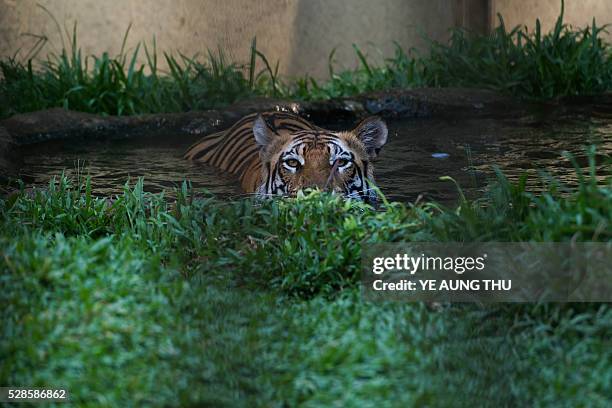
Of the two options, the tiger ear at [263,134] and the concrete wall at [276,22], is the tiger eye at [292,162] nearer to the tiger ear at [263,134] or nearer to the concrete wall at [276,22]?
the tiger ear at [263,134]

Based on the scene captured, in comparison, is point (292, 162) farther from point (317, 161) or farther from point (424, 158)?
point (424, 158)

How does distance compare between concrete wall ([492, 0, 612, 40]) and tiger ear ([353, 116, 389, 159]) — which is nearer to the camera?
tiger ear ([353, 116, 389, 159])

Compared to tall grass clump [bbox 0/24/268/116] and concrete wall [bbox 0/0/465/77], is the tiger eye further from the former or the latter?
concrete wall [bbox 0/0/465/77]

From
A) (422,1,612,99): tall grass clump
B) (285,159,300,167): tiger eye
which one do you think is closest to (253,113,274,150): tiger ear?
(285,159,300,167): tiger eye

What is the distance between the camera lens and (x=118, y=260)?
325 cm

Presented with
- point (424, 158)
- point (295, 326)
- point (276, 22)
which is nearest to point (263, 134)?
point (424, 158)

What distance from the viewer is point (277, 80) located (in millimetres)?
8648

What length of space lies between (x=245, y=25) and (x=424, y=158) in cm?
383

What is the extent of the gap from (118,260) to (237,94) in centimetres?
486

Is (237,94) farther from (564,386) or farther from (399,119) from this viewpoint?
(564,386)

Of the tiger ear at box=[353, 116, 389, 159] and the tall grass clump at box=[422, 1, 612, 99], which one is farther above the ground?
the tall grass clump at box=[422, 1, 612, 99]

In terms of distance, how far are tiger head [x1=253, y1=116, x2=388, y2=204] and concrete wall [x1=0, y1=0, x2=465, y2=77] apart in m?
4.29

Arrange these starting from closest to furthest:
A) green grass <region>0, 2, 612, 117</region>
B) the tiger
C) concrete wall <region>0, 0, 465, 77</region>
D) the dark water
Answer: the tiger, the dark water, green grass <region>0, 2, 612, 117</region>, concrete wall <region>0, 0, 465, 77</region>

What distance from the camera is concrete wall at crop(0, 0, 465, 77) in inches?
335
